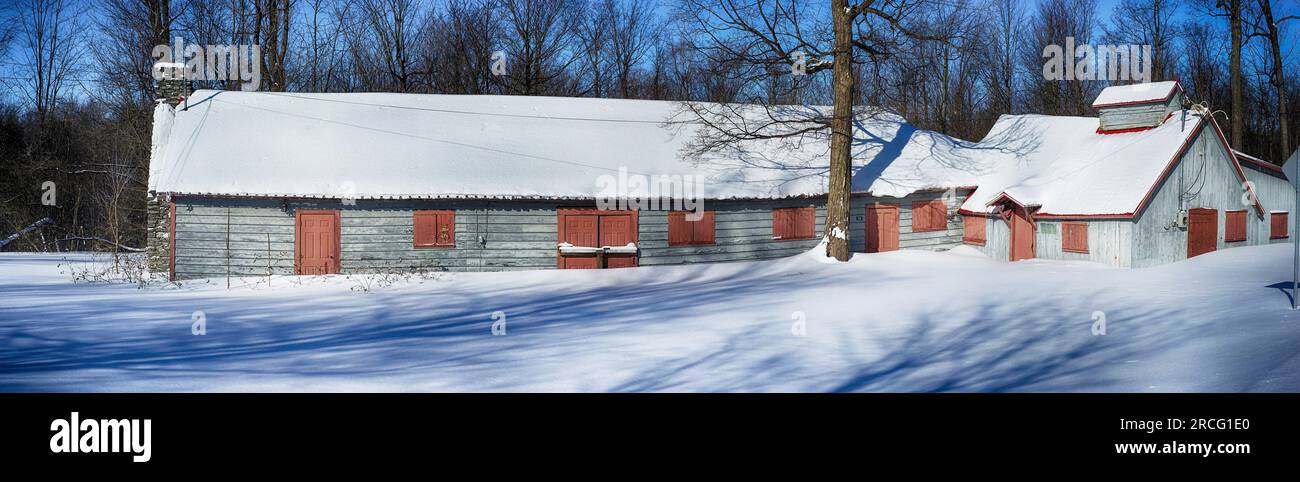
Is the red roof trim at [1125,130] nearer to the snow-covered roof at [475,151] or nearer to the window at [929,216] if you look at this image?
the snow-covered roof at [475,151]

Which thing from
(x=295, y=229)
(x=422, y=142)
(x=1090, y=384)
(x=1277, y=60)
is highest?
(x=1277, y=60)

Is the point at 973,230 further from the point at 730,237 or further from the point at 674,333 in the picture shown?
the point at 674,333

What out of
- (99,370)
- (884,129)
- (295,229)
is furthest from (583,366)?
(884,129)

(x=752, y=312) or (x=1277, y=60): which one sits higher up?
(x=1277, y=60)

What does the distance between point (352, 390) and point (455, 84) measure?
131ft

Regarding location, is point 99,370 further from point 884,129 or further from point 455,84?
point 455,84

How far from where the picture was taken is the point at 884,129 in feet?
102

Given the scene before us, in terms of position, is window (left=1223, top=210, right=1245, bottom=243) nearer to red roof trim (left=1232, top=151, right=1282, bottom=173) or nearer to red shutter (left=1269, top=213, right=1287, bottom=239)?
red roof trim (left=1232, top=151, right=1282, bottom=173)

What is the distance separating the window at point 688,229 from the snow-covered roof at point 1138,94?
1324 centimetres

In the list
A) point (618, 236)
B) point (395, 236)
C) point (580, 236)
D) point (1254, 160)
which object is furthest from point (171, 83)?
point (1254, 160)

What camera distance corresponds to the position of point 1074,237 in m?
23.3

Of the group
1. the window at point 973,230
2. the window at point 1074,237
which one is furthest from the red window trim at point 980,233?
the window at point 1074,237

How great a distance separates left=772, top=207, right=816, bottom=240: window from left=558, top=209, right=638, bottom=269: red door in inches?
181

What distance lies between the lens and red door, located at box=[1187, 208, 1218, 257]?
77.3 feet
